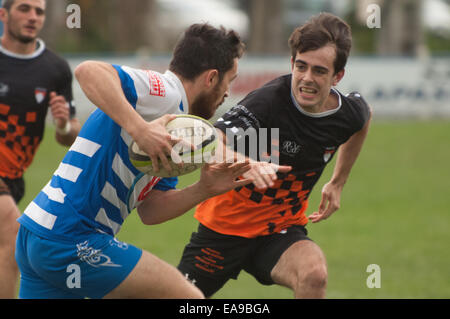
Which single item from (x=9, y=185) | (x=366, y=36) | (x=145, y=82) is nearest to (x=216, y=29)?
(x=145, y=82)

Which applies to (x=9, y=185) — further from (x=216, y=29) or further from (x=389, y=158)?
(x=389, y=158)

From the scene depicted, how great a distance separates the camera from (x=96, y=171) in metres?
3.58

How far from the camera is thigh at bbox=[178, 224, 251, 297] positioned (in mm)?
4988

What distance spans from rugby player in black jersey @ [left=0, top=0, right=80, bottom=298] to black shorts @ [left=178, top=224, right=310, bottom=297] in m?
1.69

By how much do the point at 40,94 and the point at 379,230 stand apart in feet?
17.7

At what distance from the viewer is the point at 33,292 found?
3.78m

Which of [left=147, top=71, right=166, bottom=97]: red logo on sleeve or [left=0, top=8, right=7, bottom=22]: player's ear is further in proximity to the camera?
[left=0, top=8, right=7, bottom=22]: player's ear

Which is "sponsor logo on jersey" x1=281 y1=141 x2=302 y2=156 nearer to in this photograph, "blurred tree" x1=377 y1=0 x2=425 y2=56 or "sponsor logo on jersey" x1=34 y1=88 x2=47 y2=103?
"sponsor logo on jersey" x1=34 y1=88 x2=47 y2=103

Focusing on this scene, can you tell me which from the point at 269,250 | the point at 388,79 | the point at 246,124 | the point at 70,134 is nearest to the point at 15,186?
the point at 70,134

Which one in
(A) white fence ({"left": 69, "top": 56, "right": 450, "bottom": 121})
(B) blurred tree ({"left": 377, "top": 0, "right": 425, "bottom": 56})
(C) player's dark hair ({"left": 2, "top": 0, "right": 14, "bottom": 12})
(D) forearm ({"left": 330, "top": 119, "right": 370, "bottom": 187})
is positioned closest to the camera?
(D) forearm ({"left": 330, "top": 119, "right": 370, "bottom": 187})

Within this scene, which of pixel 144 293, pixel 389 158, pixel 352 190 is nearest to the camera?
pixel 144 293

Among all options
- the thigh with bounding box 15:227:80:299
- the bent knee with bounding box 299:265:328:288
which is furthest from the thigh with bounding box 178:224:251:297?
the thigh with bounding box 15:227:80:299

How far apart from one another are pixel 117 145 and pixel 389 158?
14.0 m

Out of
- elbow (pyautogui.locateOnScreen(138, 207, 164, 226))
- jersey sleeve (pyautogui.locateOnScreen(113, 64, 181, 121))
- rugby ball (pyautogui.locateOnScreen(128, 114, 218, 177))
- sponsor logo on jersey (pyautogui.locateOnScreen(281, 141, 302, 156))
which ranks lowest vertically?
elbow (pyautogui.locateOnScreen(138, 207, 164, 226))
